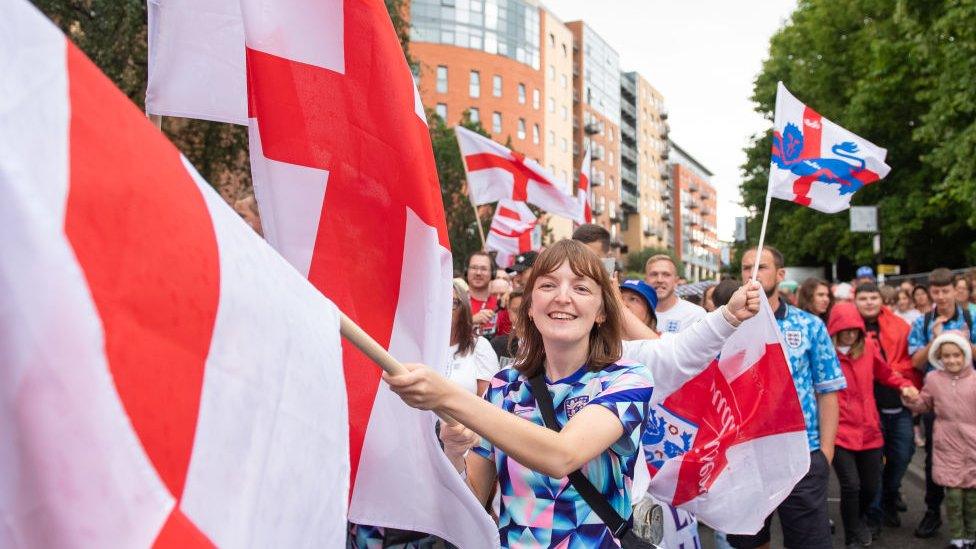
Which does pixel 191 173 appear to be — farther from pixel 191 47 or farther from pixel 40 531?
pixel 191 47

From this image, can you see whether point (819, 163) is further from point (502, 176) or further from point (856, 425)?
point (502, 176)

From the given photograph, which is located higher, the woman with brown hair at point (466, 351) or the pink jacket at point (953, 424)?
the woman with brown hair at point (466, 351)

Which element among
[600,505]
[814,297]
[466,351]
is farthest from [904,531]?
[600,505]

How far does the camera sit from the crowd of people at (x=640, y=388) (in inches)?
89.4

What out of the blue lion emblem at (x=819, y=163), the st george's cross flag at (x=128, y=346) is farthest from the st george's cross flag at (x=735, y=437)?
the st george's cross flag at (x=128, y=346)

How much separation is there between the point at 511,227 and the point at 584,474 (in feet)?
26.2

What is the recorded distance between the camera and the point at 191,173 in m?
1.26

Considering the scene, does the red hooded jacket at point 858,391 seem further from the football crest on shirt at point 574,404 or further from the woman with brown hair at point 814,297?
the football crest on shirt at point 574,404

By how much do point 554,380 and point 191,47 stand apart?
1511 mm

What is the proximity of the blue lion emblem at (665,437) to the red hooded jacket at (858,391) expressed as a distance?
8.78 feet

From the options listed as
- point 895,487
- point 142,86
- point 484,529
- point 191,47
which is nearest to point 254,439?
point 484,529

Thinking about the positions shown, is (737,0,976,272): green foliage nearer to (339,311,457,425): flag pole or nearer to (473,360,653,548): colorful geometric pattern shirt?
(473,360,653,548): colorful geometric pattern shirt

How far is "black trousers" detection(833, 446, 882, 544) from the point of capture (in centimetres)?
609

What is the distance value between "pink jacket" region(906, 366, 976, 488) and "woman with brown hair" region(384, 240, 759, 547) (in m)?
4.89
